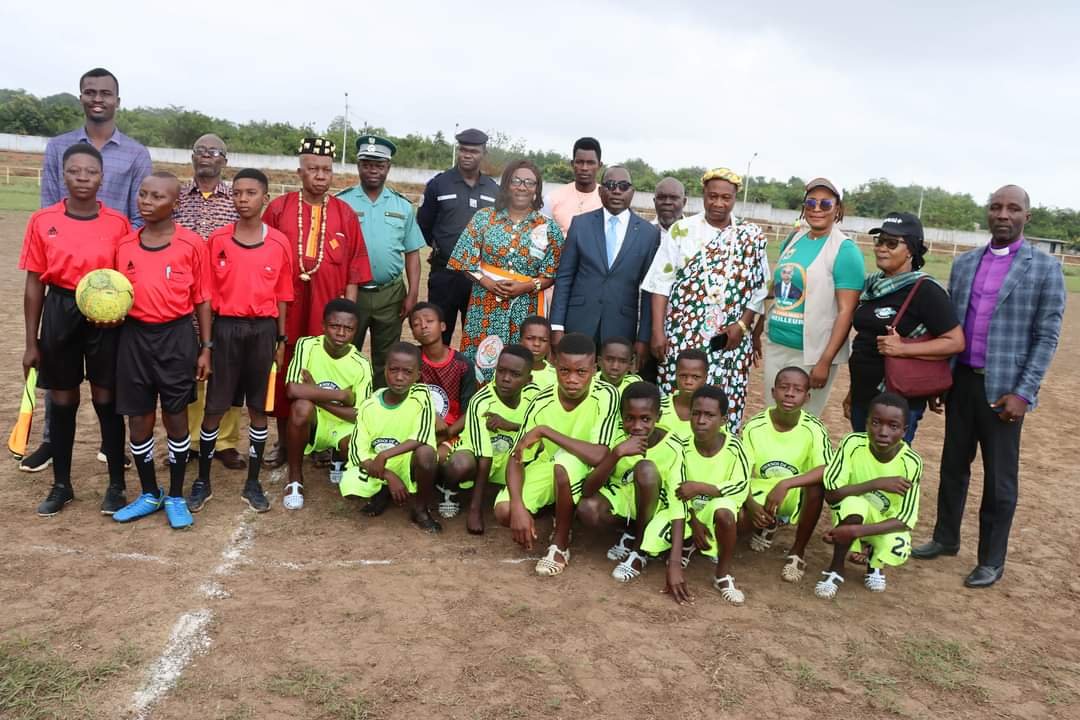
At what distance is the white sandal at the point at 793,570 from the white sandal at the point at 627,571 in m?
0.81

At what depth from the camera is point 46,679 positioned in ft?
10.7

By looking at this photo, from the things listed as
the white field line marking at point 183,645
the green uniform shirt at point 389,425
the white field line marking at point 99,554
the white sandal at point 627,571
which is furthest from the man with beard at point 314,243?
the white sandal at point 627,571

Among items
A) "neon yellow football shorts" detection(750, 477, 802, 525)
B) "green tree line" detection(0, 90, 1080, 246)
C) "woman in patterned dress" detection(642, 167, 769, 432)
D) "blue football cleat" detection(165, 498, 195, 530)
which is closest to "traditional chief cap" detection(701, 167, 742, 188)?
"woman in patterned dress" detection(642, 167, 769, 432)

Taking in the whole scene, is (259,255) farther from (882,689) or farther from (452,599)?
(882,689)

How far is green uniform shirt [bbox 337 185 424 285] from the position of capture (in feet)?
20.7

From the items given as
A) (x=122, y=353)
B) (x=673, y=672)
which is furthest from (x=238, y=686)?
(x=122, y=353)

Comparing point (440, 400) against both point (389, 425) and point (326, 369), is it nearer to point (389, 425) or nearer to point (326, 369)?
point (389, 425)

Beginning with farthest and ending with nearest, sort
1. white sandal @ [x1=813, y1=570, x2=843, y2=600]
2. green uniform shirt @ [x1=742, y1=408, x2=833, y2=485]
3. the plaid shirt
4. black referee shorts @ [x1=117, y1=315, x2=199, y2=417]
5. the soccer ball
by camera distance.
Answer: the plaid shirt < green uniform shirt @ [x1=742, y1=408, x2=833, y2=485] < black referee shorts @ [x1=117, y1=315, x2=199, y2=417] < white sandal @ [x1=813, y1=570, x2=843, y2=600] < the soccer ball

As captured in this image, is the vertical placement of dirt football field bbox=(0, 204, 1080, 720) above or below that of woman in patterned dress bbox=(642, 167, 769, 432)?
below

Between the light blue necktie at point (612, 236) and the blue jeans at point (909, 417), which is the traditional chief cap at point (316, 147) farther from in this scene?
the blue jeans at point (909, 417)

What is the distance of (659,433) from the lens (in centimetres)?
485

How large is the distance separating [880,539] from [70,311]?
4730 millimetres

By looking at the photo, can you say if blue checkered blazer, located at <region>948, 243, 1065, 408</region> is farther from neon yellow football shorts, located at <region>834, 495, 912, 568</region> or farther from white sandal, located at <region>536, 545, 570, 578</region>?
white sandal, located at <region>536, 545, 570, 578</region>

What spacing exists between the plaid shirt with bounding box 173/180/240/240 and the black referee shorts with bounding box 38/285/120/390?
3.80 ft
